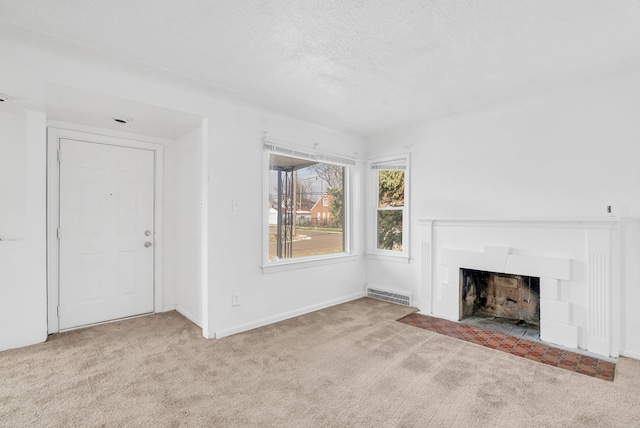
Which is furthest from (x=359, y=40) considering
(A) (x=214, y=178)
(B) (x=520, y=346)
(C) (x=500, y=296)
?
(C) (x=500, y=296)

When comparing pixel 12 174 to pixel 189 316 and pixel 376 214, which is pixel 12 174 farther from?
pixel 376 214

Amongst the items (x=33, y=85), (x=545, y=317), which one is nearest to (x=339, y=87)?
(x=33, y=85)

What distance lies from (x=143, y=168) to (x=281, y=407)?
3172 millimetres

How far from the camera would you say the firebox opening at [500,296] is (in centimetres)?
349

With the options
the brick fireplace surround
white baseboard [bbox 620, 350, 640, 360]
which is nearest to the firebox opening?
the brick fireplace surround

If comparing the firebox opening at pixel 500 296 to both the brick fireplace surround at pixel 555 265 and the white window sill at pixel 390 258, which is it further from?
the white window sill at pixel 390 258

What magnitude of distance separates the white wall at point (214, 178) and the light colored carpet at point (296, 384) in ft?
1.34

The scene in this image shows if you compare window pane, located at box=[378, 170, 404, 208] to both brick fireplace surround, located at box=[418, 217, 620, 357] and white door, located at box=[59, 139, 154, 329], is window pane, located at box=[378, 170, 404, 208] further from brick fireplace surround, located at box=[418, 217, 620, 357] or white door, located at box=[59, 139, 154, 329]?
white door, located at box=[59, 139, 154, 329]

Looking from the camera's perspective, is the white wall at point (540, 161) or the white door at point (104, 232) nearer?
the white wall at point (540, 161)

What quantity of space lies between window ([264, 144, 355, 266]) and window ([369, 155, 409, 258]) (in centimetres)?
42

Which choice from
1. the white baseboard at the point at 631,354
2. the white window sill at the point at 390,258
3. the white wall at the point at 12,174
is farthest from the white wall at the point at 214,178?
the white baseboard at the point at 631,354

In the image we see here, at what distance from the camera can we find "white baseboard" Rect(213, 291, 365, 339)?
3.29 metres

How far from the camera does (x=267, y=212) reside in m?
3.71

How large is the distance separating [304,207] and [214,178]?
4.42ft
